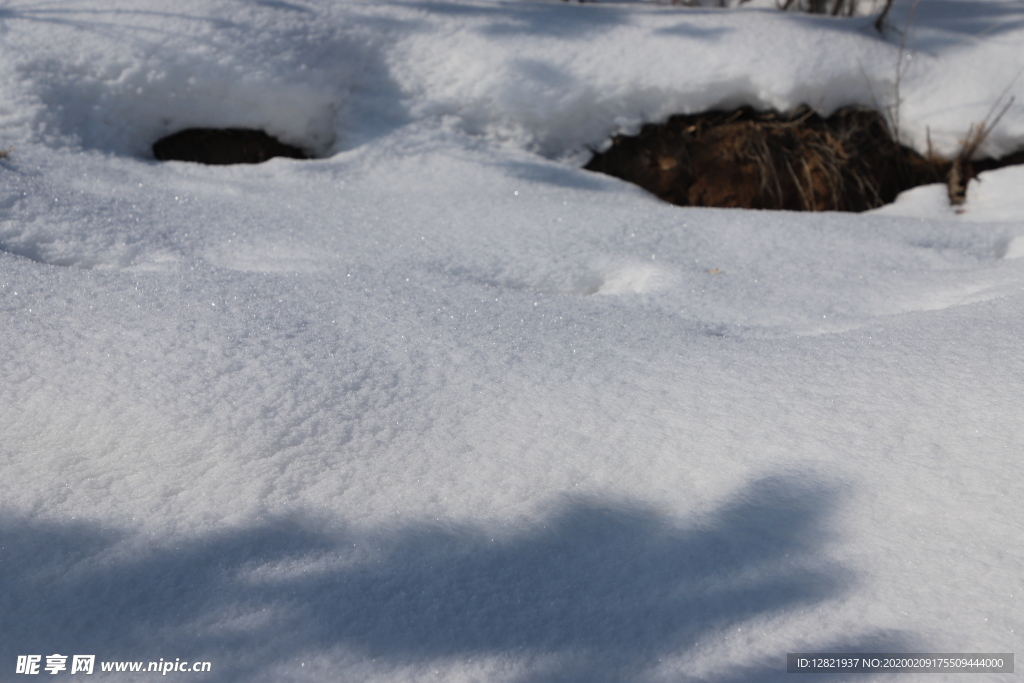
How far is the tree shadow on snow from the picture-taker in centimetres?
80

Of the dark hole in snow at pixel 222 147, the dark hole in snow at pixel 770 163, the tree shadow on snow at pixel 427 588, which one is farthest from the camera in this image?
the dark hole in snow at pixel 770 163

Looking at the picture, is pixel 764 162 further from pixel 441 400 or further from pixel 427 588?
pixel 427 588

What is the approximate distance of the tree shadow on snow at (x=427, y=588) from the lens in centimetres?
80

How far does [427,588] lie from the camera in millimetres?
867

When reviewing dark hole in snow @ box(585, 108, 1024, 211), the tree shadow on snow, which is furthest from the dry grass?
the tree shadow on snow

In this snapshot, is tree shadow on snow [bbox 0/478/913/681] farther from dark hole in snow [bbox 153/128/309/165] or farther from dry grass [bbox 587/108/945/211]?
dry grass [bbox 587/108/945/211]

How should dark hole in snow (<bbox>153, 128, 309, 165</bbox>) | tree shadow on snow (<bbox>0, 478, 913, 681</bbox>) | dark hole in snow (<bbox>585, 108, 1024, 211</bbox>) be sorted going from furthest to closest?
dark hole in snow (<bbox>585, 108, 1024, 211</bbox>), dark hole in snow (<bbox>153, 128, 309, 165</bbox>), tree shadow on snow (<bbox>0, 478, 913, 681</bbox>)

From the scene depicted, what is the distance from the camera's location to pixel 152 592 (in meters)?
0.84

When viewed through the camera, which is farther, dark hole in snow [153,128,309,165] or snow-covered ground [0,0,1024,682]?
dark hole in snow [153,128,309,165]

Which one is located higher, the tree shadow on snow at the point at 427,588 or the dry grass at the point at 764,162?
the dry grass at the point at 764,162

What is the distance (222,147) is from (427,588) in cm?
186

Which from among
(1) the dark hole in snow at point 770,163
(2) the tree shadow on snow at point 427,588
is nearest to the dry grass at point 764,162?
(1) the dark hole in snow at point 770,163

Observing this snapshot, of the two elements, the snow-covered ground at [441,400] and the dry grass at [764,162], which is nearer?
the snow-covered ground at [441,400]

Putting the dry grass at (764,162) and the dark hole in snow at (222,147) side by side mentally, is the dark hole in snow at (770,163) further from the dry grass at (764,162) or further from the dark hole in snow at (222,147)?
the dark hole in snow at (222,147)
